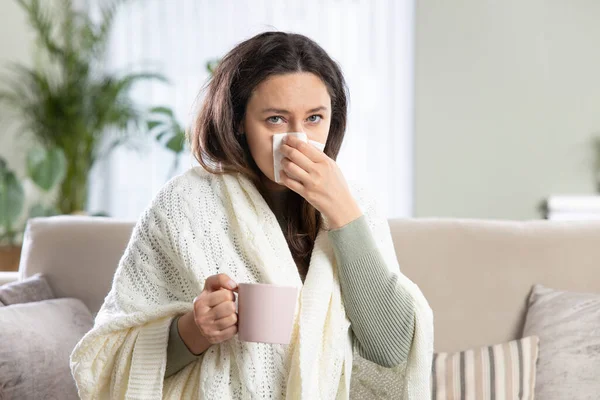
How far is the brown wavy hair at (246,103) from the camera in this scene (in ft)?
4.82

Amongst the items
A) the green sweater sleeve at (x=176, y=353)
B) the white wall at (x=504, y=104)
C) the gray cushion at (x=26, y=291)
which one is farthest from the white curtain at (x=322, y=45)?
the green sweater sleeve at (x=176, y=353)

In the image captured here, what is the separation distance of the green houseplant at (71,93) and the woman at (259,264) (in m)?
3.25

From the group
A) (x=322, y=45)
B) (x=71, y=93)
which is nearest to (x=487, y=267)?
(x=322, y=45)

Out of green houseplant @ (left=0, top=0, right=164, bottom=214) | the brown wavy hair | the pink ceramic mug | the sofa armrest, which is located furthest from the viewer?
green houseplant @ (left=0, top=0, right=164, bottom=214)

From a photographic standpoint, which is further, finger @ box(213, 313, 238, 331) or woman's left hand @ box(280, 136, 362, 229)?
woman's left hand @ box(280, 136, 362, 229)

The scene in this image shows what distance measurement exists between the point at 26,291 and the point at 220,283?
3.51 ft

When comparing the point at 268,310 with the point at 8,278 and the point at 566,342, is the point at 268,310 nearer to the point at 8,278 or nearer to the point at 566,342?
the point at 566,342

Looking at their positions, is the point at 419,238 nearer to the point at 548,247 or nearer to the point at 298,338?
the point at 548,247

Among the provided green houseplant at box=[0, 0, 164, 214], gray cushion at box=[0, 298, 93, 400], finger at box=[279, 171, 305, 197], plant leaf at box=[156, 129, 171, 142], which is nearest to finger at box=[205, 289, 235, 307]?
finger at box=[279, 171, 305, 197]

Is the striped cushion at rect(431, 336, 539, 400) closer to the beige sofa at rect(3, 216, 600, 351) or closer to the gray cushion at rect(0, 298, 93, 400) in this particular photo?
the beige sofa at rect(3, 216, 600, 351)

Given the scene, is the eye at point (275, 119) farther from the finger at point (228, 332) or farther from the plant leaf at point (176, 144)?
the plant leaf at point (176, 144)

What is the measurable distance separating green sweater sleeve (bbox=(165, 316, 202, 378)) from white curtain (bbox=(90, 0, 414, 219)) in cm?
345

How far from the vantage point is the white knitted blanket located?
4.58 feet

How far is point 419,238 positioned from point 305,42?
767mm
